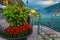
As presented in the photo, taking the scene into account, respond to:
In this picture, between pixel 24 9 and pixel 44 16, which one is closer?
pixel 24 9

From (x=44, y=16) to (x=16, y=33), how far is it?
418cm

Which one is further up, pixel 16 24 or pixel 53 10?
pixel 53 10

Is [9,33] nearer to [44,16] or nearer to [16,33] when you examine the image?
[16,33]

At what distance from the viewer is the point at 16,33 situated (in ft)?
15.0

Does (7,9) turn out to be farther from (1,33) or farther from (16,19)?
(1,33)

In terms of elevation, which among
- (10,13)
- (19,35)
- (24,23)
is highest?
(10,13)

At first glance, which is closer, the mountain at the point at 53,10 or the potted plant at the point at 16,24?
the potted plant at the point at 16,24

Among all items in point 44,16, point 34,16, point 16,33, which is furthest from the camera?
point 34,16

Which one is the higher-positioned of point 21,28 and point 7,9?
point 7,9

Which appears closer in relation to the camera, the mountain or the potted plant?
the potted plant

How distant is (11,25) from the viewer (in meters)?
4.76

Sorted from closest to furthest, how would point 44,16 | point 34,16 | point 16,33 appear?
point 16,33
point 44,16
point 34,16

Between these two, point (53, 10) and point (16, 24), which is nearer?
point (16, 24)

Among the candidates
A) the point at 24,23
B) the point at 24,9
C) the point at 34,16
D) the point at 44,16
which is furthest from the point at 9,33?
the point at 34,16
